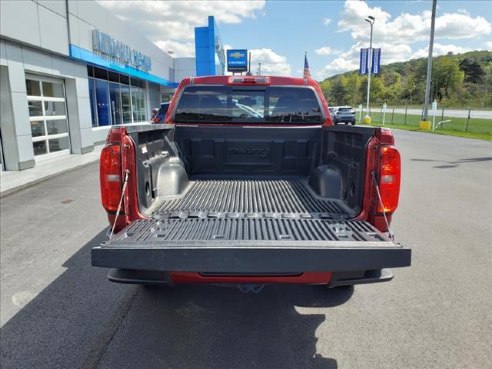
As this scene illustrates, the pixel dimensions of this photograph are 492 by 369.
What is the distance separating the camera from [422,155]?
14133mm

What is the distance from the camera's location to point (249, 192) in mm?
4055

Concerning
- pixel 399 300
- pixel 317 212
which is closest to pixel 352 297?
pixel 399 300

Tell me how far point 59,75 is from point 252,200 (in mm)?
12052

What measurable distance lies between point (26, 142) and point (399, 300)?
11002 millimetres

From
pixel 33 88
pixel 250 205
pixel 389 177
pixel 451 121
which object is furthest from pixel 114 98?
pixel 451 121

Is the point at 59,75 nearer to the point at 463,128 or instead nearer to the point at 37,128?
the point at 37,128

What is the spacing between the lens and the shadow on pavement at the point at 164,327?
2799 mm

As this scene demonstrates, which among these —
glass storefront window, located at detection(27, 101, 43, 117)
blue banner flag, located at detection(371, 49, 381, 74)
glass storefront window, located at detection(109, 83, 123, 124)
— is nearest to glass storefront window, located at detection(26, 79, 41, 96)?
glass storefront window, located at detection(27, 101, 43, 117)

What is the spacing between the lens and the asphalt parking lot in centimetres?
282

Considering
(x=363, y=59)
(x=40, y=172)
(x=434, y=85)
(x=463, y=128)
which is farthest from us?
(x=434, y=85)

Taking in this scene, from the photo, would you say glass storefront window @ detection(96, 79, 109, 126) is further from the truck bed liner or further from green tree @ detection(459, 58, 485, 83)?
green tree @ detection(459, 58, 485, 83)

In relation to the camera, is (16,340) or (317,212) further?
(317,212)

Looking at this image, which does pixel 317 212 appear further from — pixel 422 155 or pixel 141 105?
pixel 141 105

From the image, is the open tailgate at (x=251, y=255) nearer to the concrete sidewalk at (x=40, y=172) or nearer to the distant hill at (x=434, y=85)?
the concrete sidewalk at (x=40, y=172)
